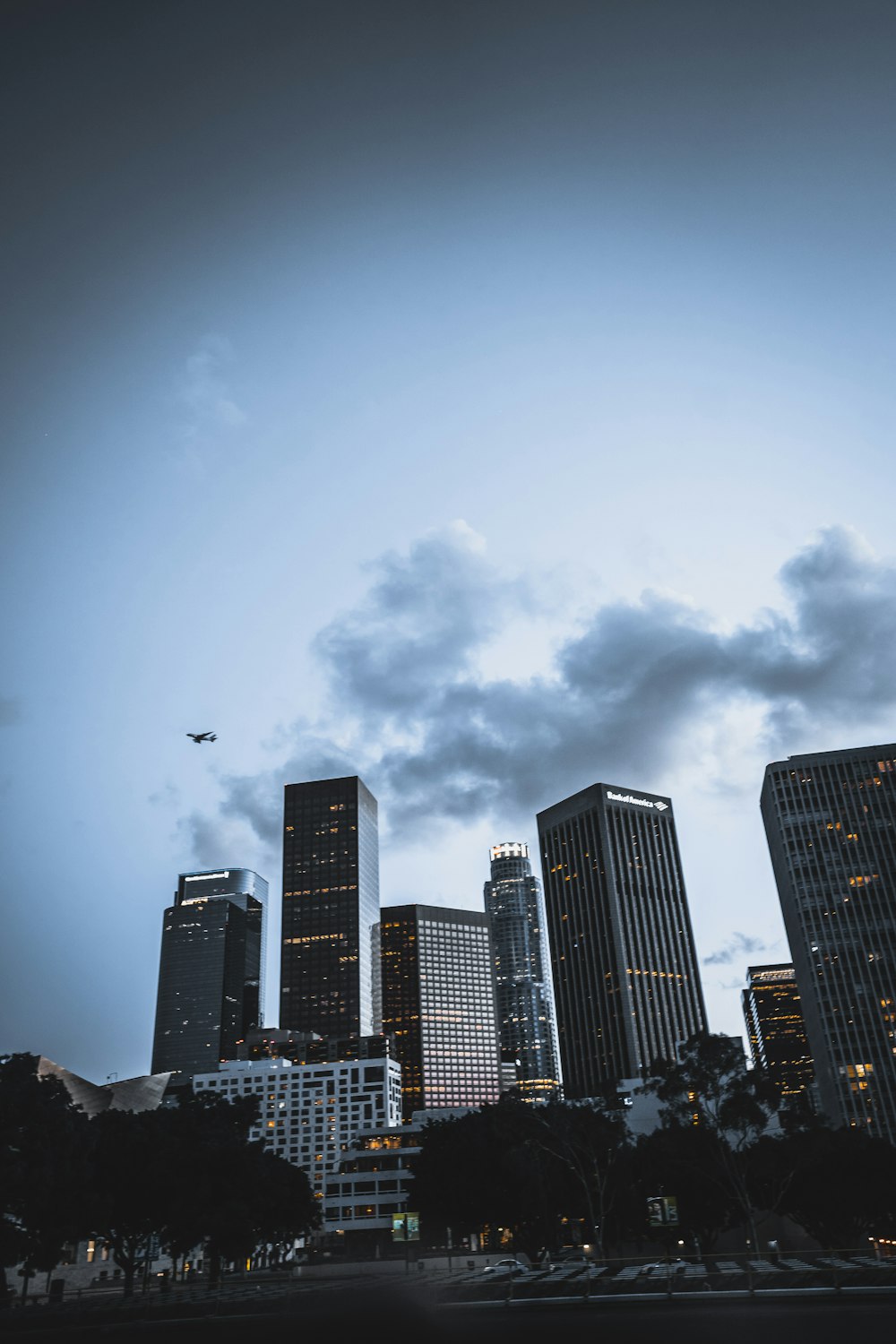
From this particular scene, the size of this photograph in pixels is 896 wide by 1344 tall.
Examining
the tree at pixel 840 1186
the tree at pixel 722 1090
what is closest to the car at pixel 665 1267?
the tree at pixel 722 1090

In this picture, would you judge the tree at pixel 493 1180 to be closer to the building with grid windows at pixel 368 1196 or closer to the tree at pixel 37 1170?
the tree at pixel 37 1170

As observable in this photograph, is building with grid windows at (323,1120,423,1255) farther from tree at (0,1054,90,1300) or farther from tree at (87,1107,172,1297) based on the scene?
tree at (0,1054,90,1300)


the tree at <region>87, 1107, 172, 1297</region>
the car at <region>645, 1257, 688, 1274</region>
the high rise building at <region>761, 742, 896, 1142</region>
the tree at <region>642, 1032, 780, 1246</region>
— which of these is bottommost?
the car at <region>645, 1257, 688, 1274</region>

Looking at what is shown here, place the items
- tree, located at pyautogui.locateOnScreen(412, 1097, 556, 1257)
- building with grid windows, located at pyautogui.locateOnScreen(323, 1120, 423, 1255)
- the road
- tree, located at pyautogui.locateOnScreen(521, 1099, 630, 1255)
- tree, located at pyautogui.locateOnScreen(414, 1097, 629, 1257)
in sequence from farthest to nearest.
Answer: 1. building with grid windows, located at pyautogui.locateOnScreen(323, 1120, 423, 1255)
2. tree, located at pyautogui.locateOnScreen(412, 1097, 556, 1257)
3. tree, located at pyautogui.locateOnScreen(414, 1097, 629, 1257)
4. tree, located at pyautogui.locateOnScreen(521, 1099, 630, 1255)
5. the road

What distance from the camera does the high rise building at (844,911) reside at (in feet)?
514

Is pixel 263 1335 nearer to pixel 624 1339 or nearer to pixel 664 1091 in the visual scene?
pixel 624 1339

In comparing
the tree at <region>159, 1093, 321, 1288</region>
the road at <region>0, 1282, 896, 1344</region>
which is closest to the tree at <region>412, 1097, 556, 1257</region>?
the tree at <region>159, 1093, 321, 1288</region>

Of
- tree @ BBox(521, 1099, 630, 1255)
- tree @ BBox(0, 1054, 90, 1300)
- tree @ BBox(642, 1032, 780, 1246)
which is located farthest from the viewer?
tree @ BBox(521, 1099, 630, 1255)

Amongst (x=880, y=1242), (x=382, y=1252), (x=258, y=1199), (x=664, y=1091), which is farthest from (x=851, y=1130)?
(x=382, y=1252)

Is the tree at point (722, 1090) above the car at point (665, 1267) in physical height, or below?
above

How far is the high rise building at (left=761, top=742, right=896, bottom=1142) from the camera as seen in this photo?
15662cm

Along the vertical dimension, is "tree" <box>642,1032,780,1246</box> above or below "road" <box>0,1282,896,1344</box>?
above

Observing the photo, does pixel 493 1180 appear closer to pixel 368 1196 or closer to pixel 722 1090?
pixel 722 1090

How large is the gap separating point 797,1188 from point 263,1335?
87.3 m
